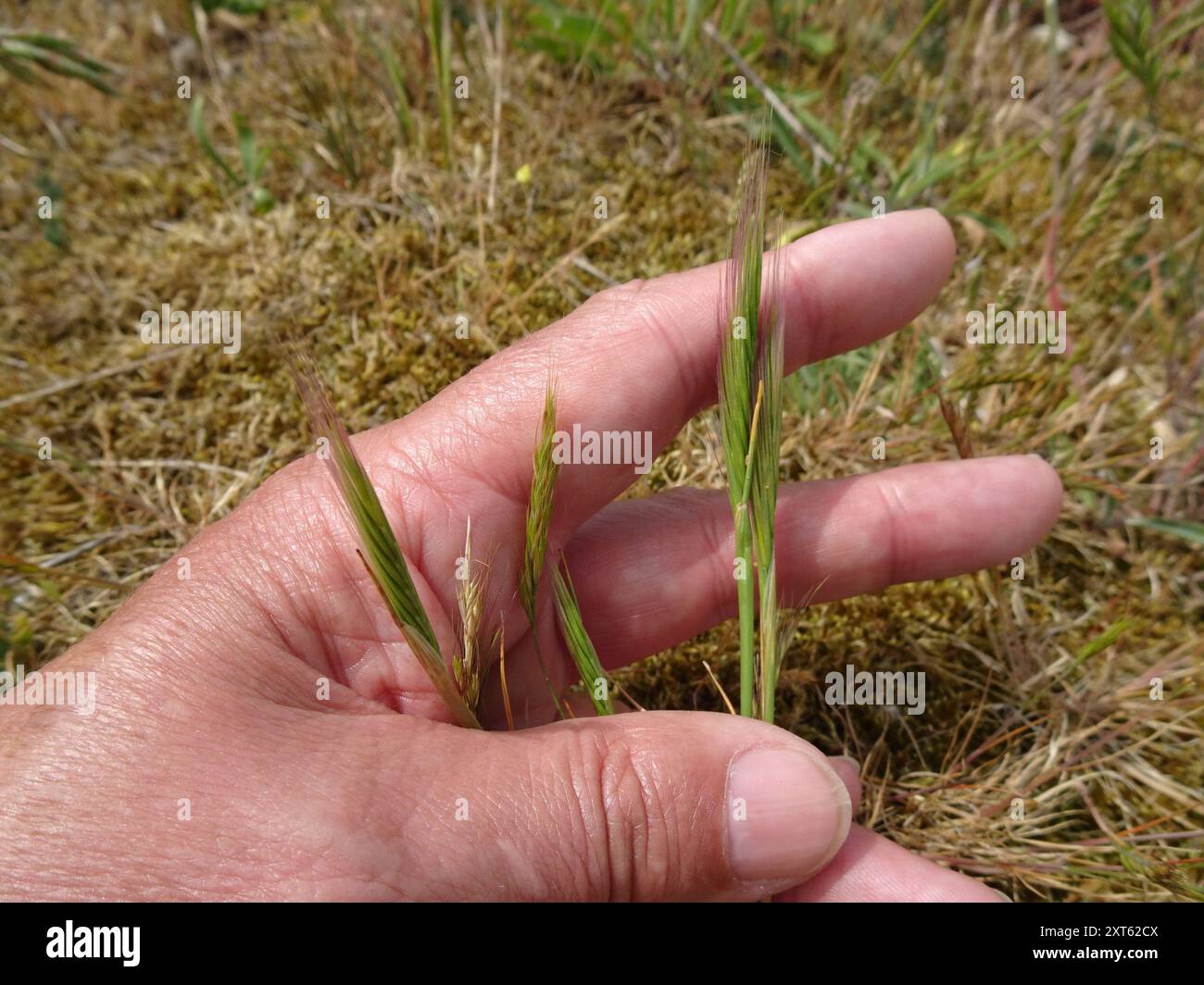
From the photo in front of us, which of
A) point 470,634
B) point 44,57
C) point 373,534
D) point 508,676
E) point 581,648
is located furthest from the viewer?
point 44,57

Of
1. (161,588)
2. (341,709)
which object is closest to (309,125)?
(161,588)

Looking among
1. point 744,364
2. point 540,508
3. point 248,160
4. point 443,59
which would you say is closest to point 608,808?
point 540,508

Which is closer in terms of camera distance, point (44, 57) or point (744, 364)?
point (744, 364)

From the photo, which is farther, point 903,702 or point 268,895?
point 903,702

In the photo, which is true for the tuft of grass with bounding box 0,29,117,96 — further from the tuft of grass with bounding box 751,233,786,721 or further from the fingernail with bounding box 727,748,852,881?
the fingernail with bounding box 727,748,852,881

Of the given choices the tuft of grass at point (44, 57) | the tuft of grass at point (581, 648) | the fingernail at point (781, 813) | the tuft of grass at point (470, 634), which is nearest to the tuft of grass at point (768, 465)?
the fingernail at point (781, 813)

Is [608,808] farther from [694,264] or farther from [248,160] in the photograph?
[248,160]
